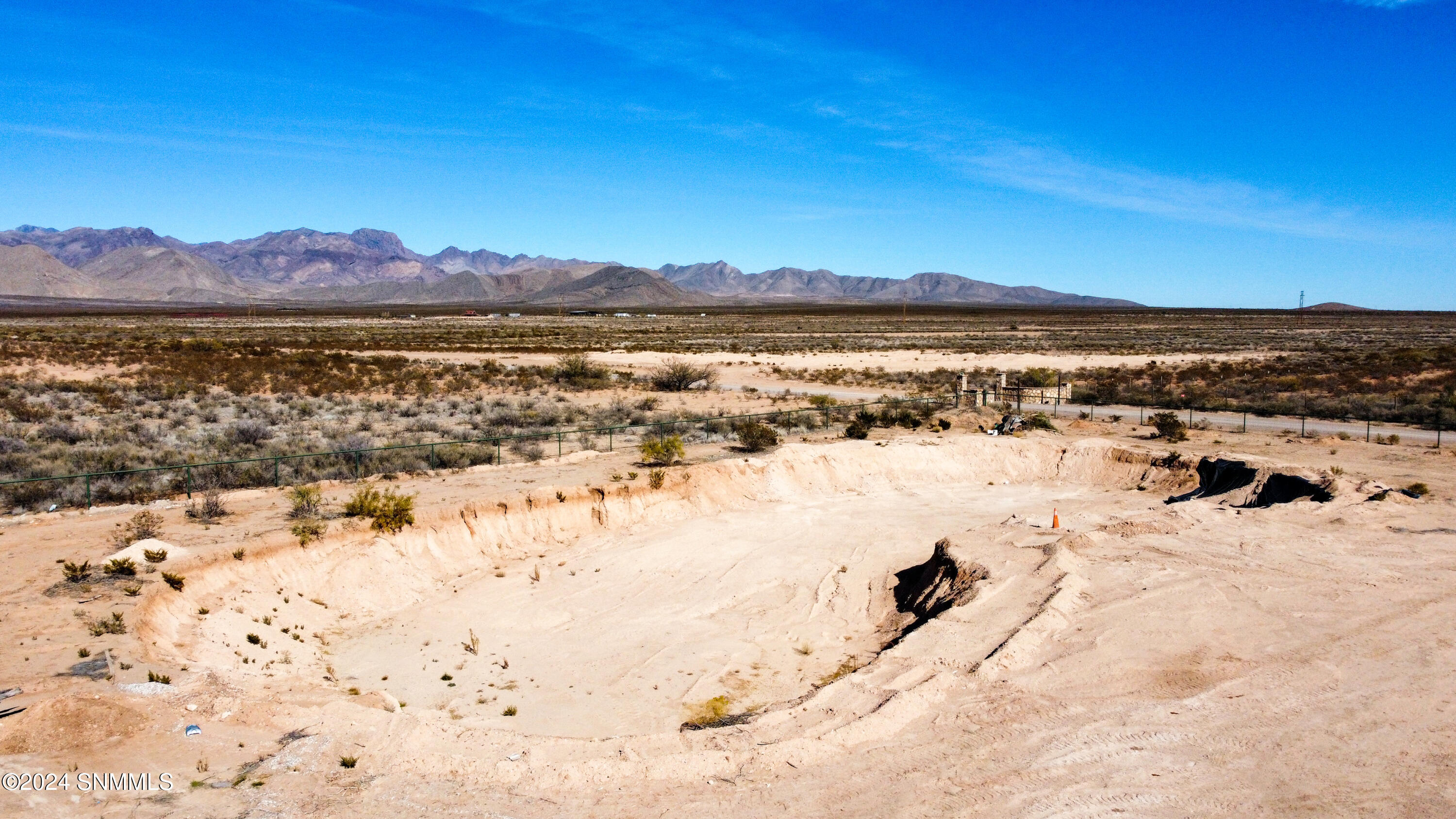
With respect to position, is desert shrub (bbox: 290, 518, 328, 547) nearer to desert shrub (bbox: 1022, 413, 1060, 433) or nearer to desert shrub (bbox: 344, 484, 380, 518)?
desert shrub (bbox: 344, 484, 380, 518)

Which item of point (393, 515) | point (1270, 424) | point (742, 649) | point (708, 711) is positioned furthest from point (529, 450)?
point (1270, 424)

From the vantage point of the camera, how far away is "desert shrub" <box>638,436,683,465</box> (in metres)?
23.2

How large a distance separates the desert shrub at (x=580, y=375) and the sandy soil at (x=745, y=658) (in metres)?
23.0

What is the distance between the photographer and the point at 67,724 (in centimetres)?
880

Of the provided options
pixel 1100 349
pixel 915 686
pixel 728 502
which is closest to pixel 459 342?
pixel 1100 349

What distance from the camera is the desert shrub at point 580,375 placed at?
1783 inches

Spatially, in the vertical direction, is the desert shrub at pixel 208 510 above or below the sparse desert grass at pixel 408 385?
below

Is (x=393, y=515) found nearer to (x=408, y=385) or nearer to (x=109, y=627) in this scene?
(x=109, y=627)

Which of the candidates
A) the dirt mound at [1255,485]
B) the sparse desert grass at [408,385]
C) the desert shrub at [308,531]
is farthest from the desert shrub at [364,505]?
the dirt mound at [1255,485]

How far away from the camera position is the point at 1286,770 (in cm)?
898

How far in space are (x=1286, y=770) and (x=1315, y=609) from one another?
5.53 metres

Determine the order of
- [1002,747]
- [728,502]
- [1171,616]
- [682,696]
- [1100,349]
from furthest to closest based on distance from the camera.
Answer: [1100,349]
[728,502]
[1171,616]
[682,696]
[1002,747]

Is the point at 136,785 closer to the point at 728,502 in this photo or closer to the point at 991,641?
the point at 991,641

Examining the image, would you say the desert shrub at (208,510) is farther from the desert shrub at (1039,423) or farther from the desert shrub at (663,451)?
the desert shrub at (1039,423)
